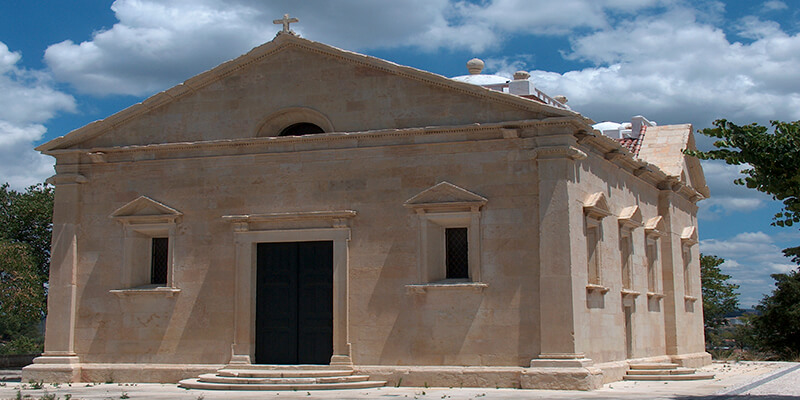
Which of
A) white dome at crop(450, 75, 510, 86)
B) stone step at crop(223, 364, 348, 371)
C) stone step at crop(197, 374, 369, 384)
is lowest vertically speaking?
stone step at crop(197, 374, 369, 384)

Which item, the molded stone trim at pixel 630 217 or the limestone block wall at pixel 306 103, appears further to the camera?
the molded stone trim at pixel 630 217

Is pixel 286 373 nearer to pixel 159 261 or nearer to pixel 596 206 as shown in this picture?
pixel 159 261

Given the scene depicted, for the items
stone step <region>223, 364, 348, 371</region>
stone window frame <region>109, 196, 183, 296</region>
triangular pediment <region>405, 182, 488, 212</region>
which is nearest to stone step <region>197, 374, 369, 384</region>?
stone step <region>223, 364, 348, 371</region>

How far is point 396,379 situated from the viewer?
20391mm

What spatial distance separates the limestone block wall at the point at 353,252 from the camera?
2012cm

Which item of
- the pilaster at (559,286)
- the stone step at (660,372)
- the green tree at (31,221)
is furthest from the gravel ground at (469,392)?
the green tree at (31,221)

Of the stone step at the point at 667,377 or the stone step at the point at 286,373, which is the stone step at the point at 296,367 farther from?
the stone step at the point at 667,377

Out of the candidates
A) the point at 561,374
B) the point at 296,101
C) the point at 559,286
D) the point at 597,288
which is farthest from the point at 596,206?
the point at 296,101

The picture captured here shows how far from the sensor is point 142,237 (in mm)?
23031

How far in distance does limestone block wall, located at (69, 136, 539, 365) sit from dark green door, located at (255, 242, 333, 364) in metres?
0.70

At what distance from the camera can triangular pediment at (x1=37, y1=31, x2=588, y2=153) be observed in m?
20.9

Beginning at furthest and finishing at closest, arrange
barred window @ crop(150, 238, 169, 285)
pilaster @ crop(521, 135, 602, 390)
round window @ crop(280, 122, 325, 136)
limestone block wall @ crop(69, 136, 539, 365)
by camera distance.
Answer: barred window @ crop(150, 238, 169, 285)
round window @ crop(280, 122, 325, 136)
limestone block wall @ crop(69, 136, 539, 365)
pilaster @ crop(521, 135, 602, 390)

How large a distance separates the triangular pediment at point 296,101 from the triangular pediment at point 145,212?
62.1 inches

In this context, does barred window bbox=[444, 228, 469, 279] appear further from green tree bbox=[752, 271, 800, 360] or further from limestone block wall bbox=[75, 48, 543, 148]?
green tree bbox=[752, 271, 800, 360]
